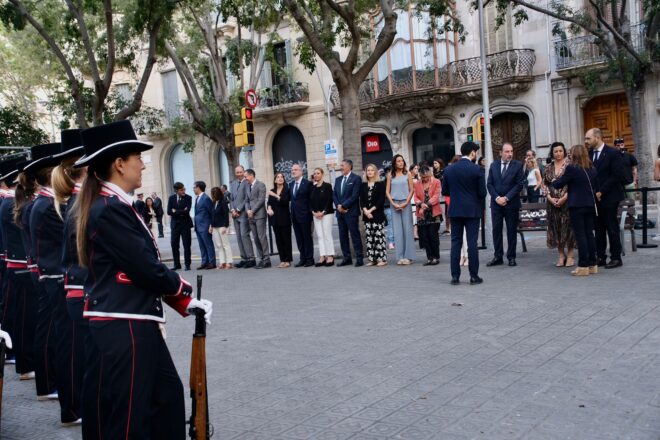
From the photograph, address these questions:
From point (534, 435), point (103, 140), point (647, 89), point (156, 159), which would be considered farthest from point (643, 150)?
point (156, 159)

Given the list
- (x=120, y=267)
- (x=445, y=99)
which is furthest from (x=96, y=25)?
(x=120, y=267)

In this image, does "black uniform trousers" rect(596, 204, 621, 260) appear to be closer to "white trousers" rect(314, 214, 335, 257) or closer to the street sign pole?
the street sign pole

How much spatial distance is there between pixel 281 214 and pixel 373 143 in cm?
1592

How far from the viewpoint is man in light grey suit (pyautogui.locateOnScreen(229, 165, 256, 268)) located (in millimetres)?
14422

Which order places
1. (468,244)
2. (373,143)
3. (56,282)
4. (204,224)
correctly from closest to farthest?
(56,282), (468,244), (204,224), (373,143)

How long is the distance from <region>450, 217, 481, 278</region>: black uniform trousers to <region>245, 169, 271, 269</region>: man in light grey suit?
17.1ft

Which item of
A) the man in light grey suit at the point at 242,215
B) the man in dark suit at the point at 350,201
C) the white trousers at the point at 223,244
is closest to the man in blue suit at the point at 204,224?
the white trousers at the point at 223,244

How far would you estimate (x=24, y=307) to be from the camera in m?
6.39

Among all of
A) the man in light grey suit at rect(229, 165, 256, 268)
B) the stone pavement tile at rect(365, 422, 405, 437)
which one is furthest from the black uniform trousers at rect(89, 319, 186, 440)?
the man in light grey suit at rect(229, 165, 256, 268)

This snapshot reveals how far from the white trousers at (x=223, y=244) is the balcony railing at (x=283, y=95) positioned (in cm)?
1631

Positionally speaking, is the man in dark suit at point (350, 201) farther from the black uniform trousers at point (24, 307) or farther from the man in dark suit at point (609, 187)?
the black uniform trousers at point (24, 307)

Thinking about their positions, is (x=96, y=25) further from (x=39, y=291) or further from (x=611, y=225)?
(x=39, y=291)

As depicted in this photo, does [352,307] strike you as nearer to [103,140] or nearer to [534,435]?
[534,435]

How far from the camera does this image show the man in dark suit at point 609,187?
10.1 metres
